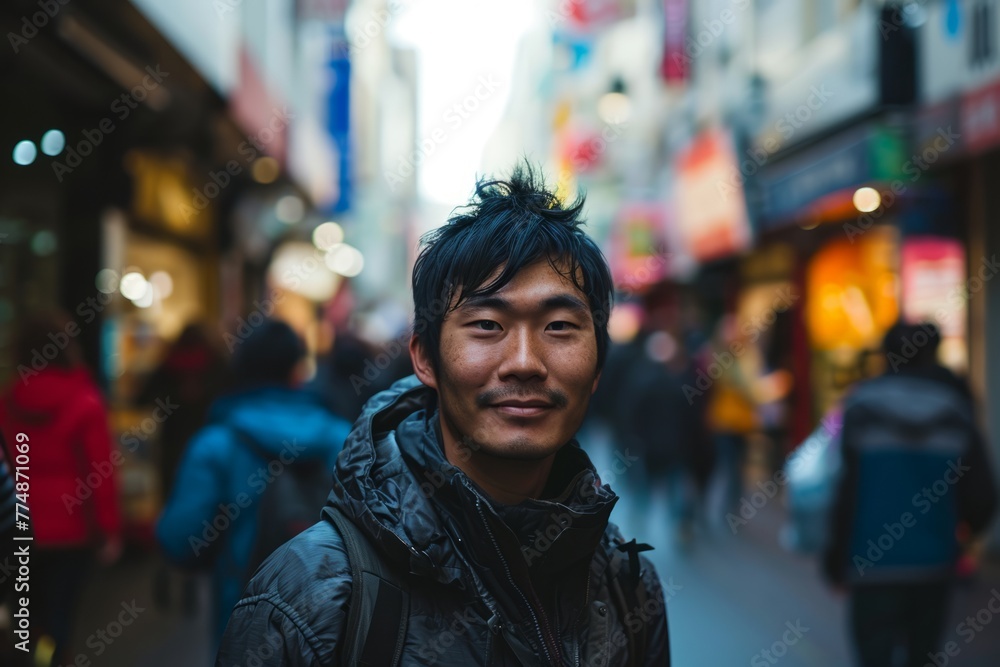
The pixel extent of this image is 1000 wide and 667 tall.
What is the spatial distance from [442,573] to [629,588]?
0.50 meters

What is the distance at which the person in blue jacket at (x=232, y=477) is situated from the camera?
3959 millimetres

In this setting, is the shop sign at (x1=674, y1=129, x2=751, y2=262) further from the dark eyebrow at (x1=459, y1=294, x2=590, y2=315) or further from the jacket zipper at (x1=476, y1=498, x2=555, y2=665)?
the jacket zipper at (x1=476, y1=498, x2=555, y2=665)

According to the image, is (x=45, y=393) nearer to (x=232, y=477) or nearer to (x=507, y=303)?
(x=232, y=477)

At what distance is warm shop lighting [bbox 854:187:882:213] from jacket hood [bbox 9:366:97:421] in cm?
881

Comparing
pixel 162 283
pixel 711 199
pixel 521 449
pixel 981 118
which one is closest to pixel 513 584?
pixel 521 449

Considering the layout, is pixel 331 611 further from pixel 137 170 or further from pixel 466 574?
pixel 137 170

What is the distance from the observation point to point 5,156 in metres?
8.94

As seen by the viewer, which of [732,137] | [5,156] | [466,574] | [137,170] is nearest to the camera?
[466,574]

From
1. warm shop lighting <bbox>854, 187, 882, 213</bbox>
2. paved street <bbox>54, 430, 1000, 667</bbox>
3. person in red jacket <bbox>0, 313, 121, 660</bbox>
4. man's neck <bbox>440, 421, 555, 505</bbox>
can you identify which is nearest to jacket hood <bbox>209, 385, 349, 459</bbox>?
person in red jacket <bbox>0, 313, 121, 660</bbox>

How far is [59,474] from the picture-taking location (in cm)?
518

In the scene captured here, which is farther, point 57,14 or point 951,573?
point 57,14

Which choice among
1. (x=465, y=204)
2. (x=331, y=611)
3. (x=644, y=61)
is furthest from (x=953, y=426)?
(x=644, y=61)

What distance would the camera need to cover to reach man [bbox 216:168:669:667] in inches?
67.1

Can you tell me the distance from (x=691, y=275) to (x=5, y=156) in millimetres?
15493
